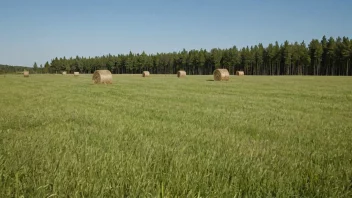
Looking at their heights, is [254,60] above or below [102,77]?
above

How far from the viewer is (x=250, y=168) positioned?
3764mm

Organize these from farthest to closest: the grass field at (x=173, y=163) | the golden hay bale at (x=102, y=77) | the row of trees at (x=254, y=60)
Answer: the row of trees at (x=254, y=60) < the golden hay bale at (x=102, y=77) < the grass field at (x=173, y=163)

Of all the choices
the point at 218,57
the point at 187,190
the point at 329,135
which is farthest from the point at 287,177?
the point at 218,57

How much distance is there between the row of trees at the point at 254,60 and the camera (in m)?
98.6

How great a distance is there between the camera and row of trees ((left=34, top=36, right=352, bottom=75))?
98.6 metres

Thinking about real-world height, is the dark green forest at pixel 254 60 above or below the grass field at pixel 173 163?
above

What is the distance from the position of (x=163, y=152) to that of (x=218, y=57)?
123131 mm

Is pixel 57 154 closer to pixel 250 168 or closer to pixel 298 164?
pixel 250 168

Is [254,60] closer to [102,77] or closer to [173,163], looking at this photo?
[102,77]

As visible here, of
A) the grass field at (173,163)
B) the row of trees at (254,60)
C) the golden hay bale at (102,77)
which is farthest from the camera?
the row of trees at (254,60)

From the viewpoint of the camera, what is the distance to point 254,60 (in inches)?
4567

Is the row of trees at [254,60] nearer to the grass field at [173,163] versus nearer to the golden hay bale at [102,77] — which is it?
the golden hay bale at [102,77]

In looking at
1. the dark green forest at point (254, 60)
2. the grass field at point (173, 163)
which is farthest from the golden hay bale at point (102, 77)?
the dark green forest at point (254, 60)

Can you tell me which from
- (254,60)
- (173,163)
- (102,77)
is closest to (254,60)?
(254,60)
